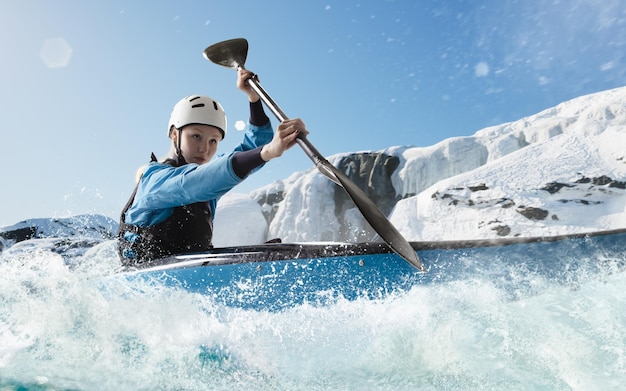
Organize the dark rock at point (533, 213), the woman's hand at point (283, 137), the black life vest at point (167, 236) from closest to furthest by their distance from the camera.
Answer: the woman's hand at point (283, 137) < the black life vest at point (167, 236) < the dark rock at point (533, 213)

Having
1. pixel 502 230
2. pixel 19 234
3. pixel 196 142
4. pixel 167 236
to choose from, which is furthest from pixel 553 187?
pixel 19 234

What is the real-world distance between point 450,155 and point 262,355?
14955mm

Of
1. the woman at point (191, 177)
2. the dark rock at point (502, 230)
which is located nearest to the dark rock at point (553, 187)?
the dark rock at point (502, 230)

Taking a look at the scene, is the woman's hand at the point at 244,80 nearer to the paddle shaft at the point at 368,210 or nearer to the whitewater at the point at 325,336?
the paddle shaft at the point at 368,210

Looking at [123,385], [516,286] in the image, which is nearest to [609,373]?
[516,286]

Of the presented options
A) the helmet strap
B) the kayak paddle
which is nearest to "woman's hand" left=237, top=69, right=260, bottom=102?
the kayak paddle

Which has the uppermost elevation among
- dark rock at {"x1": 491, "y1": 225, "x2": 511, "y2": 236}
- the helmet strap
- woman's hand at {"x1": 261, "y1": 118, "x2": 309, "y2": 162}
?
the helmet strap

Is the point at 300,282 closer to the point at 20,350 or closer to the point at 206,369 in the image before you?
the point at 206,369

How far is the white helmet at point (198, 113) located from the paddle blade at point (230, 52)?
52 centimetres

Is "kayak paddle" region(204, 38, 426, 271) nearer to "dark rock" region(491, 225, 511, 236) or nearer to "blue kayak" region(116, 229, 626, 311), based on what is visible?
"blue kayak" region(116, 229, 626, 311)

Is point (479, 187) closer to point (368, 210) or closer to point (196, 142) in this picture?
point (196, 142)

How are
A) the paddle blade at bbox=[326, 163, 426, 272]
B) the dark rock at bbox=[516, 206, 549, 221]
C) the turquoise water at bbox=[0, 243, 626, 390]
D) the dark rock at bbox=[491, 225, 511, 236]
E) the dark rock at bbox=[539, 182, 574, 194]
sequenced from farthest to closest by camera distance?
the dark rock at bbox=[539, 182, 574, 194], the dark rock at bbox=[516, 206, 549, 221], the dark rock at bbox=[491, 225, 511, 236], the paddle blade at bbox=[326, 163, 426, 272], the turquoise water at bbox=[0, 243, 626, 390]

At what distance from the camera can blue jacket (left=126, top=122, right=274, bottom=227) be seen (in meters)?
2.10

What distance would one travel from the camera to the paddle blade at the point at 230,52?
11.3 feet
